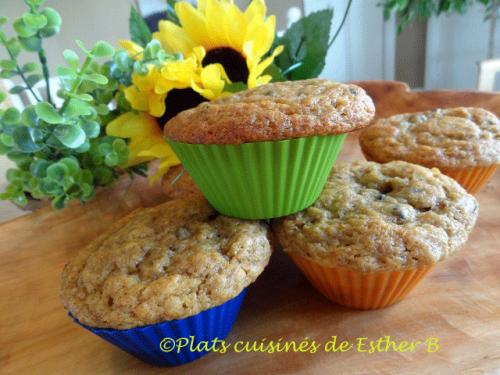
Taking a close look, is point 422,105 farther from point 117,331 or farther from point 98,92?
point 117,331

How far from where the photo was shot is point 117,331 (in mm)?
615

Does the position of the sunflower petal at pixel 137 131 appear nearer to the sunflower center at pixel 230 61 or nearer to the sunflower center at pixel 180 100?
the sunflower center at pixel 180 100

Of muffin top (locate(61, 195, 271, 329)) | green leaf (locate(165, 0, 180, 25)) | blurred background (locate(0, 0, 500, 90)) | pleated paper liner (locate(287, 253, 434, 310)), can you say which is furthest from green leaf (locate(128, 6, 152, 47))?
blurred background (locate(0, 0, 500, 90))

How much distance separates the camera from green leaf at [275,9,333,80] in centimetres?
117

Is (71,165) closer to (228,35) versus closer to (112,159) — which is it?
(112,159)

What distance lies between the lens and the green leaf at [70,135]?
0.78m

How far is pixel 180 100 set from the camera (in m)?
1.00

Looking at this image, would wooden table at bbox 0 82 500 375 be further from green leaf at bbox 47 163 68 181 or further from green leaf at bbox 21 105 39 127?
green leaf at bbox 21 105 39 127

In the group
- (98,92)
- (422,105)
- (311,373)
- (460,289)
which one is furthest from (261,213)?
(422,105)

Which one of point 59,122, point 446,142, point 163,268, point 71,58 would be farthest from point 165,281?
point 446,142

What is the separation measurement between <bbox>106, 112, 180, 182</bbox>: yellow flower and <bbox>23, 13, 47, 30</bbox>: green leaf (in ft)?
1.08

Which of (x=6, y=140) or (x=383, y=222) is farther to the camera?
(x=6, y=140)

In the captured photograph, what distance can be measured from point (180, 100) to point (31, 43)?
1.14 feet

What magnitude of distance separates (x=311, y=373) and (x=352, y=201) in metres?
0.32
